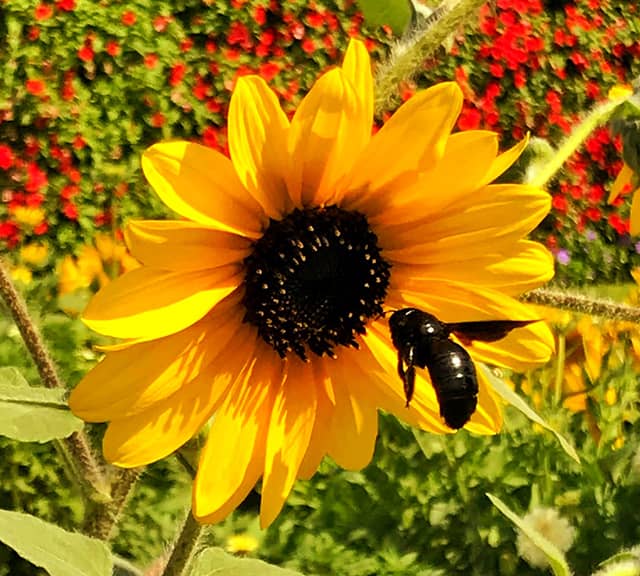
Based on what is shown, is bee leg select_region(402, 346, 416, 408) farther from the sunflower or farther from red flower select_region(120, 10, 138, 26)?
red flower select_region(120, 10, 138, 26)

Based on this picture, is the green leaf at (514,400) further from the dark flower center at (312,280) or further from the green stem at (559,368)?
the green stem at (559,368)

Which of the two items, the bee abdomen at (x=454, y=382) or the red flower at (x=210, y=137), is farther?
the red flower at (x=210, y=137)

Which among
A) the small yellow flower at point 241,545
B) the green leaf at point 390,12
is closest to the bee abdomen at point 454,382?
the green leaf at point 390,12

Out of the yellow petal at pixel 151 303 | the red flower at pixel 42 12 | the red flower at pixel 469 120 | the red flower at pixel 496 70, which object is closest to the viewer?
the yellow petal at pixel 151 303

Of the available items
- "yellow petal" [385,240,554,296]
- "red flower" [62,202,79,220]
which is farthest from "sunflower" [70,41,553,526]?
"red flower" [62,202,79,220]

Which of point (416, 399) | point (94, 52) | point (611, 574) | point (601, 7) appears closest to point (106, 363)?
point (416, 399)
